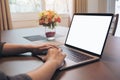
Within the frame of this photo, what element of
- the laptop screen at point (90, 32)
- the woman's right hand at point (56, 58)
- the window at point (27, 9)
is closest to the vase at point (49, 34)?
the laptop screen at point (90, 32)

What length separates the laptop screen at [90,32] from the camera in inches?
37.1

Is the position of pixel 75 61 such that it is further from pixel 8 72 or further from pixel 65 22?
pixel 65 22

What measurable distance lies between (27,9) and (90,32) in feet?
9.10

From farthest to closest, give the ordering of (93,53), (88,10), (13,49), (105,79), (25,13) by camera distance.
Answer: (88,10) < (25,13) < (13,49) < (93,53) < (105,79)

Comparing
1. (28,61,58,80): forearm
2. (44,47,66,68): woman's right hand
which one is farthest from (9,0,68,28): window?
(28,61,58,80): forearm

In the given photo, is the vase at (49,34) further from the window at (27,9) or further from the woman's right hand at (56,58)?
the window at (27,9)

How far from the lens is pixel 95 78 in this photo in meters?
0.69

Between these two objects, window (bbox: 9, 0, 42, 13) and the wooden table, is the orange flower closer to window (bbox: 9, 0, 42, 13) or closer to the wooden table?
the wooden table

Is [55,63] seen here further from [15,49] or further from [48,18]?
[48,18]

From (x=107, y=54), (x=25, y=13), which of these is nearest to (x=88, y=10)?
(x=25, y=13)

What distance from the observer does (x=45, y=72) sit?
28.3 inches

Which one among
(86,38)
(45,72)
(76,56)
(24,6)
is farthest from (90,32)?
(24,6)

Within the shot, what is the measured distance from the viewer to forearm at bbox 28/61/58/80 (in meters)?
0.69

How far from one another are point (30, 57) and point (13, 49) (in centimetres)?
15
